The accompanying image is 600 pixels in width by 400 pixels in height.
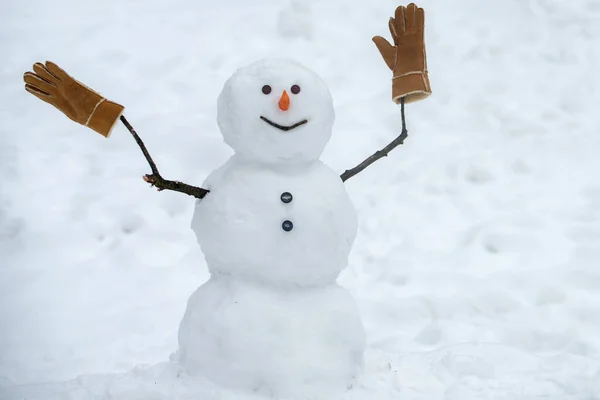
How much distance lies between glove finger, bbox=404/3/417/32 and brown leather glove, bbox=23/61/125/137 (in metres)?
0.84

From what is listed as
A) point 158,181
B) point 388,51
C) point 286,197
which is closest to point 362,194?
point 388,51

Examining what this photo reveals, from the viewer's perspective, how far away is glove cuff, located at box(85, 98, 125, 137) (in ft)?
6.34

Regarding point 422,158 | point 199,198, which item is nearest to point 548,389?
point 199,198

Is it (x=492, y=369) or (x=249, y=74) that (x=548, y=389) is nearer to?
(x=492, y=369)

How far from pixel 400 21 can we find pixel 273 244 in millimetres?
753

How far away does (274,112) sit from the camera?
1.97m

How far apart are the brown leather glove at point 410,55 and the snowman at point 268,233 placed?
291mm

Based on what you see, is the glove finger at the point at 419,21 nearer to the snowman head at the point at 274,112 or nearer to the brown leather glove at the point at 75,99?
the snowman head at the point at 274,112

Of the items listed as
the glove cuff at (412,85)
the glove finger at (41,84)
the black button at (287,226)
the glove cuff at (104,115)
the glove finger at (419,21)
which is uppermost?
the glove finger at (419,21)

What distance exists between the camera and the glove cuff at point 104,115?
193 cm

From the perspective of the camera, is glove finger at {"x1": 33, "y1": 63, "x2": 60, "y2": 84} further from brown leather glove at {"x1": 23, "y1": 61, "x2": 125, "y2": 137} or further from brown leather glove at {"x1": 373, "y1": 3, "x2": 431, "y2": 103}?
brown leather glove at {"x1": 373, "y1": 3, "x2": 431, "y2": 103}

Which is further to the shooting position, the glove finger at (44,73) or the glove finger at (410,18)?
the glove finger at (410,18)

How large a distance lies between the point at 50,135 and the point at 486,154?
2.29m

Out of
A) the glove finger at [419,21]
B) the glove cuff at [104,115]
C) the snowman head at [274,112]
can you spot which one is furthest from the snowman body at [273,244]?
the glove finger at [419,21]
